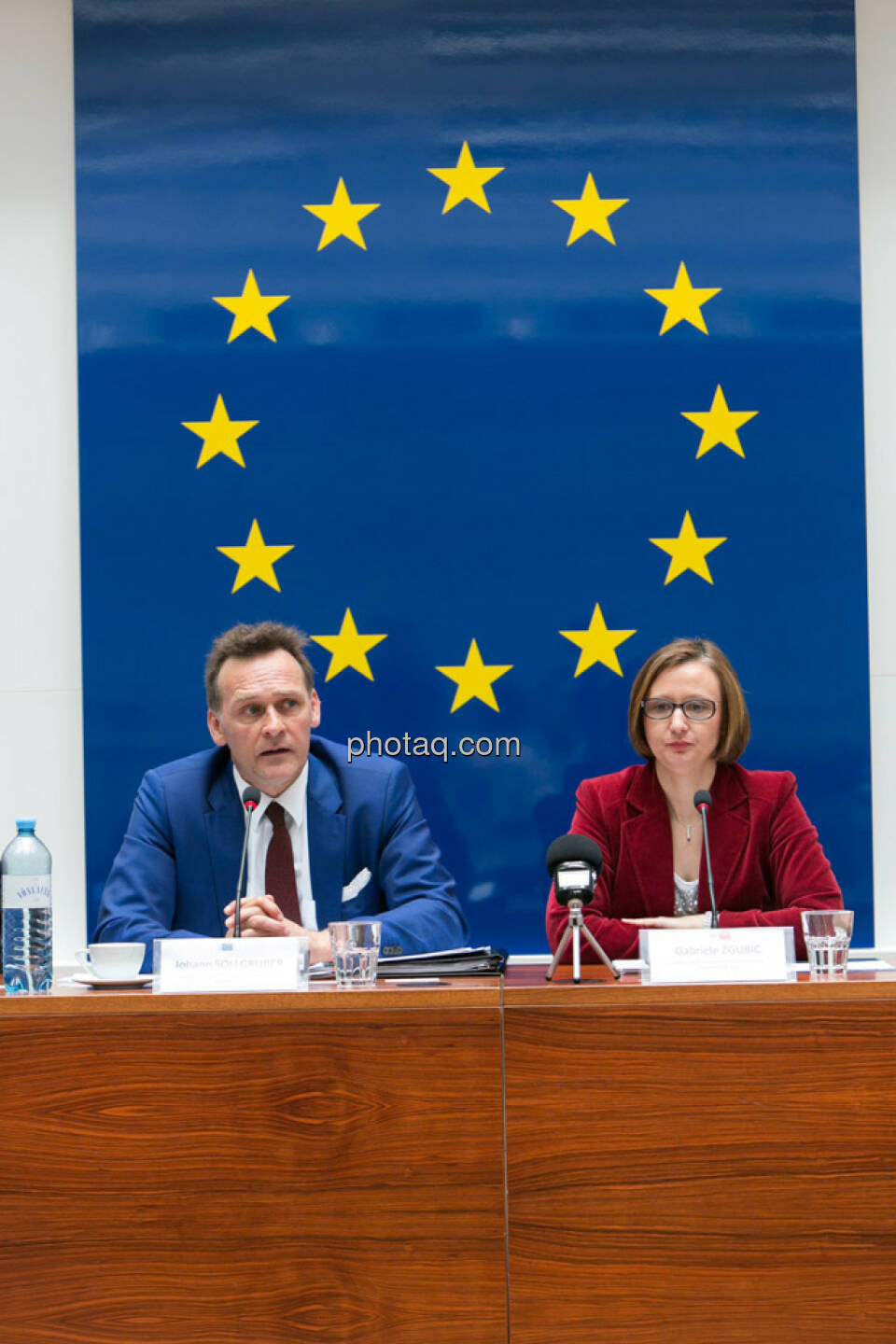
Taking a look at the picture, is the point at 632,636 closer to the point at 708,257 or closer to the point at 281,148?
the point at 708,257

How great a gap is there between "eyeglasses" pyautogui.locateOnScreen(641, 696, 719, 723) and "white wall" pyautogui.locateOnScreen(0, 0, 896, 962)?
730mm

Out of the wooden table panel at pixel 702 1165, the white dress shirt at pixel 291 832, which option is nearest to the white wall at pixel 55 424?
the white dress shirt at pixel 291 832

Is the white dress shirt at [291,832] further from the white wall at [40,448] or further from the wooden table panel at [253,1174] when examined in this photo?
the wooden table panel at [253,1174]

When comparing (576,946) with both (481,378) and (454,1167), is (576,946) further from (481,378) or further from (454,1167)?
(481,378)

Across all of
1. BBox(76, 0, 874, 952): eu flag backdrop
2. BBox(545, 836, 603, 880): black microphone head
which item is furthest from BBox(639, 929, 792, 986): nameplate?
BBox(76, 0, 874, 952): eu flag backdrop

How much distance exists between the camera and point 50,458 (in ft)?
11.2

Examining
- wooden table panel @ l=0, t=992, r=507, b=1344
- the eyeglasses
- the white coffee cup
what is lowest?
wooden table panel @ l=0, t=992, r=507, b=1344

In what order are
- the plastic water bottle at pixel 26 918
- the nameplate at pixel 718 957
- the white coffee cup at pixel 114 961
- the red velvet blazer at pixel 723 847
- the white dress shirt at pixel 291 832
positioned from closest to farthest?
the nameplate at pixel 718 957 → the plastic water bottle at pixel 26 918 → the white coffee cup at pixel 114 961 → the red velvet blazer at pixel 723 847 → the white dress shirt at pixel 291 832

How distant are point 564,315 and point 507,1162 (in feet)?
7.08

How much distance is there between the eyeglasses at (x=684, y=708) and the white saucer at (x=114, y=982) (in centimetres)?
119

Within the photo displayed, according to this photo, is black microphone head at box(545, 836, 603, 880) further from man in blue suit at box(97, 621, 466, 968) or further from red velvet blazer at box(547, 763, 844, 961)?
man in blue suit at box(97, 621, 466, 968)

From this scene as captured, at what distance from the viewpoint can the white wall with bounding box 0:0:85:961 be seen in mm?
3402

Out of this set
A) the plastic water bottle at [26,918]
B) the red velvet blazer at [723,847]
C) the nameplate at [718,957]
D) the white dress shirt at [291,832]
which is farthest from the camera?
the white dress shirt at [291,832]

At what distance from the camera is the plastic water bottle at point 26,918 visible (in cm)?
206
